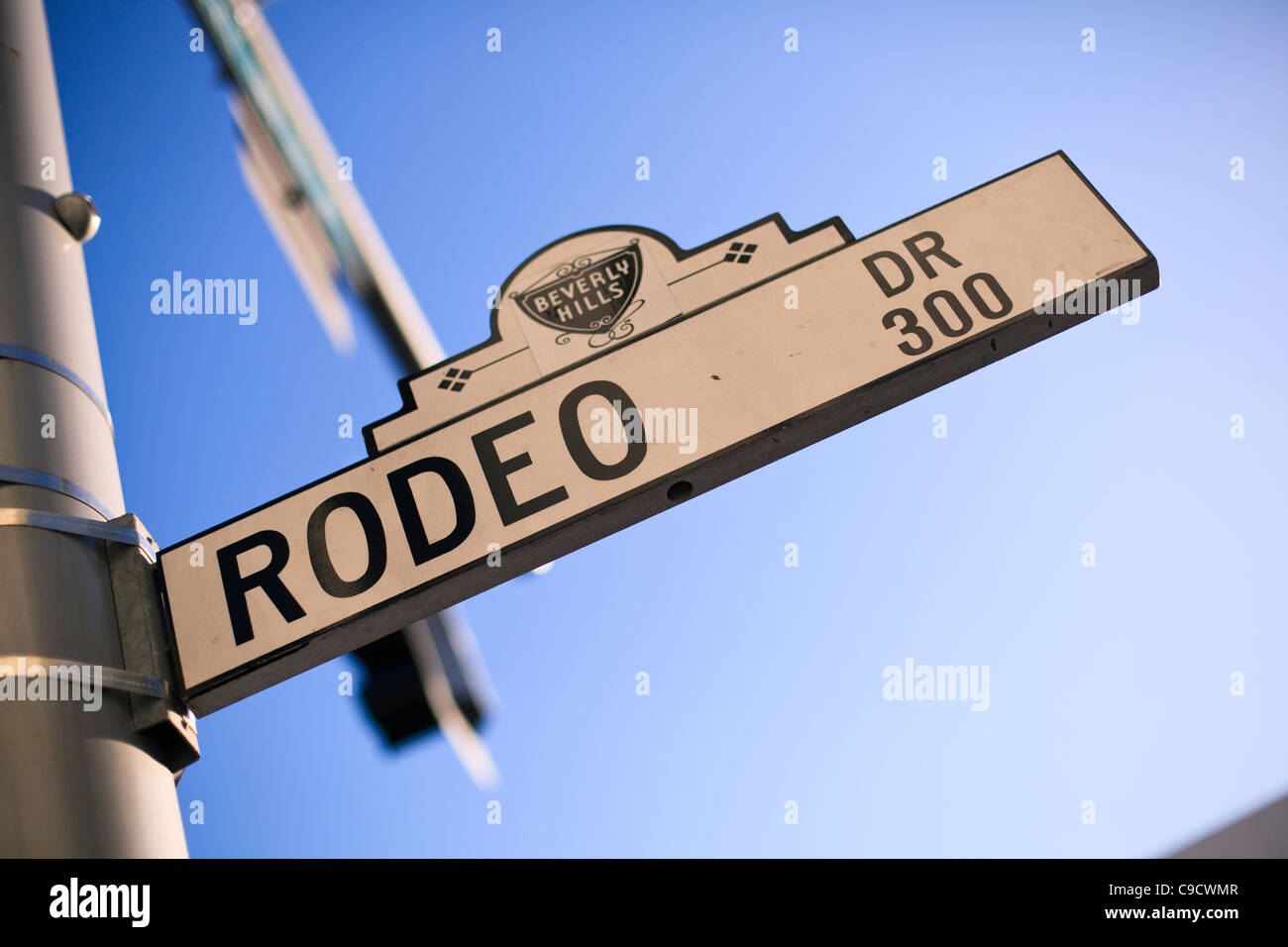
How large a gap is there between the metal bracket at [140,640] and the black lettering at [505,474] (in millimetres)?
690

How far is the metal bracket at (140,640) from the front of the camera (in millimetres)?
2025

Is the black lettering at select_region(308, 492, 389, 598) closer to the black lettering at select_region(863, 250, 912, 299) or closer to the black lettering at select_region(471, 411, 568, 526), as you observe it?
the black lettering at select_region(471, 411, 568, 526)

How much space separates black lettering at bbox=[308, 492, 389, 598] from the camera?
7.29 feet

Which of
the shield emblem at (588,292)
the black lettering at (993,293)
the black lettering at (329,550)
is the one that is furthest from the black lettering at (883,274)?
the black lettering at (329,550)

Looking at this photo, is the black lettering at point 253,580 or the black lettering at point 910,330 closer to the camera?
the black lettering at point 253,580

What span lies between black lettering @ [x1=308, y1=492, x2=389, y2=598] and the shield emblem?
1.93 feet

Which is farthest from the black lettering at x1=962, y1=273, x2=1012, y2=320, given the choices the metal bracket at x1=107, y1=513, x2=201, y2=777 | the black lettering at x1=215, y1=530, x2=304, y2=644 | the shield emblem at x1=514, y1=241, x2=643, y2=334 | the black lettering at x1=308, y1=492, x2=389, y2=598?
the metal bracket at x1=107, y1=513, x2=201, y2=777

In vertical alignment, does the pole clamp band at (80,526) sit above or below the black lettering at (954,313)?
below

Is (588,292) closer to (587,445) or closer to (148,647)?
(587,445)

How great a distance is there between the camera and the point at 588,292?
2557 millimetres

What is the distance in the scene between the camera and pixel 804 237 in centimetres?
259

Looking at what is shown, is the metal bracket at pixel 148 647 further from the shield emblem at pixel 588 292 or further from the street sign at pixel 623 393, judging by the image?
the shield emblem at pixel 588 292
